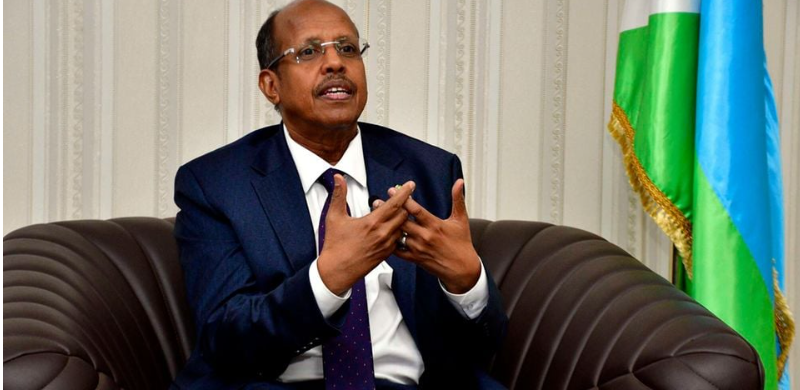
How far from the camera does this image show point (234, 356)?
197cm

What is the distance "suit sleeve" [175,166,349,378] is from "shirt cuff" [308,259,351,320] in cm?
1

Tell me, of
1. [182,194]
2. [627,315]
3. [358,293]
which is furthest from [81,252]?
Answer: [627,315]

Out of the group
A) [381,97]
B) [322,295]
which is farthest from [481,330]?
[381,97]

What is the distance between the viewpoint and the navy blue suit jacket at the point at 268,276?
1.92 m

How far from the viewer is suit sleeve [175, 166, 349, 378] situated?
1859 millimetres

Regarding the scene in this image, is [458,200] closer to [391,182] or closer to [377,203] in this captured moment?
[377,203]

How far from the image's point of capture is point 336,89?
86.0 inches

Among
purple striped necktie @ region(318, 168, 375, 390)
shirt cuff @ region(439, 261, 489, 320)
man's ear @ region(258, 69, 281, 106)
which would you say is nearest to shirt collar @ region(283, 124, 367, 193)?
man's ear @ region(258, 69, 281, 106)

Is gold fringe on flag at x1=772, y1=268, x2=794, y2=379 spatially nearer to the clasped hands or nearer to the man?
the man

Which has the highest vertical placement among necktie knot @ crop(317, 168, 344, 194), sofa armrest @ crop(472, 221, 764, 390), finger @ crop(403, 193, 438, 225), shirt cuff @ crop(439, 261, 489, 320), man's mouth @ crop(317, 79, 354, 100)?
man's mouth @ crop(317, 79, 354, 100)

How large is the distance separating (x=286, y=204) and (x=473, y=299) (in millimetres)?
529

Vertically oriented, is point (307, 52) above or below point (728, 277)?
above

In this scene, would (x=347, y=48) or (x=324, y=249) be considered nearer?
(x=324, y=249)

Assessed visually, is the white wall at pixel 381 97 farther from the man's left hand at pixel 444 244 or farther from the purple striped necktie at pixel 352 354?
the man's left hand at pixel 444 244
